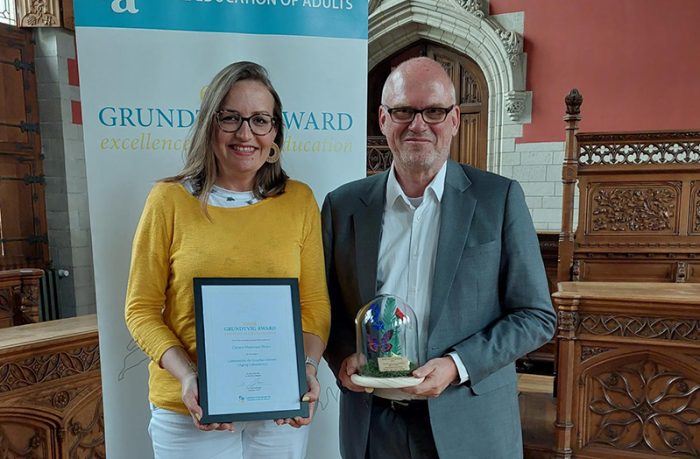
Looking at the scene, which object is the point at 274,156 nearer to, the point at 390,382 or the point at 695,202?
the point at 390,382

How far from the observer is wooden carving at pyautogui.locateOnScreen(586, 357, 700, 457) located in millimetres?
2344

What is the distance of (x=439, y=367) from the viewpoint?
111 cm

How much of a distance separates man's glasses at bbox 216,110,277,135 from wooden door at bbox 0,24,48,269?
5.02 meters

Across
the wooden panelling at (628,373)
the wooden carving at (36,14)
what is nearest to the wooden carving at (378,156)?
the wooden panelling at (628,373)

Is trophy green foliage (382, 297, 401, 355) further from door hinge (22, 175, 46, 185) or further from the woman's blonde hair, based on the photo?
door hinge (22, 175, 46, 185)

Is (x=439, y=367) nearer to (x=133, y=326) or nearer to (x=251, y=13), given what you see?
(x=133, y=326)

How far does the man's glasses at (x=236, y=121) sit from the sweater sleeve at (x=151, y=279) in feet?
0.71

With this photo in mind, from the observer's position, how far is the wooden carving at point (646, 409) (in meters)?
2.34

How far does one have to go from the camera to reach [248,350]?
3.68ft

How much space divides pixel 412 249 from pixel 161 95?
947mm

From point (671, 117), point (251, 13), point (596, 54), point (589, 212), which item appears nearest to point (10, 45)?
point (251, 13)

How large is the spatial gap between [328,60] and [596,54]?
189 inches

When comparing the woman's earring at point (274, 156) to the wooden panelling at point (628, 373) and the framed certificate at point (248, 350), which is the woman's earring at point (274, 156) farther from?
the wooden panelling at point (628, 373)

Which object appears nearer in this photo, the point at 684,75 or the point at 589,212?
the point at 589,212
